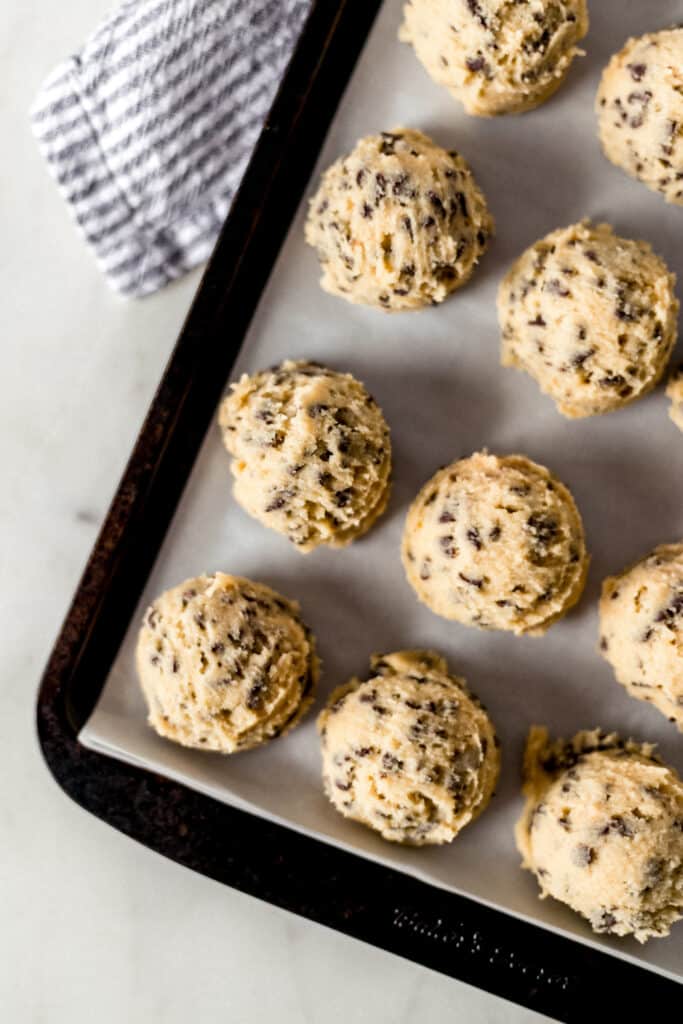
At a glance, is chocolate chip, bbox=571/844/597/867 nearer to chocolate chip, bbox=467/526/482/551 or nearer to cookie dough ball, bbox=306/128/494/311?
chocolate chip, bbox=467/526/482/551

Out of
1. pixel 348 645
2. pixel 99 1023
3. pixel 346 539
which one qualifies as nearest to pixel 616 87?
pixel 346 539

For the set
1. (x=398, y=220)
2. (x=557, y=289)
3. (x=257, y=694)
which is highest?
(x=398, y=220)

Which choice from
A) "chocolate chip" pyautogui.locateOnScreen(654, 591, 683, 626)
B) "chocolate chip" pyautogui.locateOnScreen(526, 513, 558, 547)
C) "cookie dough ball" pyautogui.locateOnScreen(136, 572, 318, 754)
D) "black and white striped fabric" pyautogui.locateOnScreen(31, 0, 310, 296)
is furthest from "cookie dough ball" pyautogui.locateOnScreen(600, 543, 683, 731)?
"black and white striped fabric" pyautogui.locateOnScreen(31, 0, 310, 296)

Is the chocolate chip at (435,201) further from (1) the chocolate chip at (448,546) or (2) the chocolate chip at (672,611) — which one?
(2) the chocolate chip at (672,611)

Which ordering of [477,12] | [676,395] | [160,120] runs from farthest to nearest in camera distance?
[160,120] → [676,395] → [477,12]

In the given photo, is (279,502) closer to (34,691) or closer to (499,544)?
(499,544)

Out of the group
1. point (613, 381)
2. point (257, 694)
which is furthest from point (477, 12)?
point (257, 694)

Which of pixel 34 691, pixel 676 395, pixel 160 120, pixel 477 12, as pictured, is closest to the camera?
pixel 477 12

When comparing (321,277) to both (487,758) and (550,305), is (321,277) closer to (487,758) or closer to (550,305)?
(550,305)

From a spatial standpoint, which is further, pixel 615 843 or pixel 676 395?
pixel 676 395
